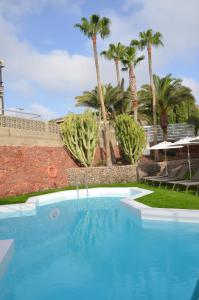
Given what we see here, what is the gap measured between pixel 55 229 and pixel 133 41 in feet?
65.7

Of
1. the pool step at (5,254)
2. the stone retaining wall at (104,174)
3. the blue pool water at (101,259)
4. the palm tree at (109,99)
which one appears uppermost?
the palm tree at (109,99)

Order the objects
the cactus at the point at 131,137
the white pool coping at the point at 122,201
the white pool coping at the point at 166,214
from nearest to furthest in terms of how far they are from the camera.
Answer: the white pool coping at the point at 166,214 → the white pool coping at the point at 122,201 → the cactus at the point at 131,137

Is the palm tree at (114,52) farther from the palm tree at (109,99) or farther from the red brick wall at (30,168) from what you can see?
the red brick wall at (30,168)

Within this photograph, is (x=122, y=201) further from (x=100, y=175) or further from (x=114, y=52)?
(x=114, y=52)

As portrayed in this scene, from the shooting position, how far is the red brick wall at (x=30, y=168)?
15938mm

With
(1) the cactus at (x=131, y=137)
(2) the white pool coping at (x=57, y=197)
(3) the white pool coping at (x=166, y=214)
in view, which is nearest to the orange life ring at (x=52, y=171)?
(2) the white pool coping at (x=57, y=197)

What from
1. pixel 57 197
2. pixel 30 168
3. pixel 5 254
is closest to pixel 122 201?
pixel 57 197

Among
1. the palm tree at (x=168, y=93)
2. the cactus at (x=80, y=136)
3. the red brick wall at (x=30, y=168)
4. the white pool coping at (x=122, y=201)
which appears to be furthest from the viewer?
the palm tree at (x=168, y=93)

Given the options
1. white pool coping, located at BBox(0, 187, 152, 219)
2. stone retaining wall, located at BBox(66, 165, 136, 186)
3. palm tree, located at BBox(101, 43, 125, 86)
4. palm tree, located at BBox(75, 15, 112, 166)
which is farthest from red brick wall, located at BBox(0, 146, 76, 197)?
palm tree, located at BBox(101, 43, 125, 86)

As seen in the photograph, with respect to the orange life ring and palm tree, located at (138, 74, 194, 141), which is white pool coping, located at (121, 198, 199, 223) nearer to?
the orange life ring

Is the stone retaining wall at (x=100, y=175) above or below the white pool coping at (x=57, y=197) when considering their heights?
above

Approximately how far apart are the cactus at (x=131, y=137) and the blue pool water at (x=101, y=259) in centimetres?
1077

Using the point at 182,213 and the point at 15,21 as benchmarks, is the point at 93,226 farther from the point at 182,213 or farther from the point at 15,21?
the point at 15,21

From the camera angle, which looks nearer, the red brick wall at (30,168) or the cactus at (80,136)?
the red brick wall at (30,168)
